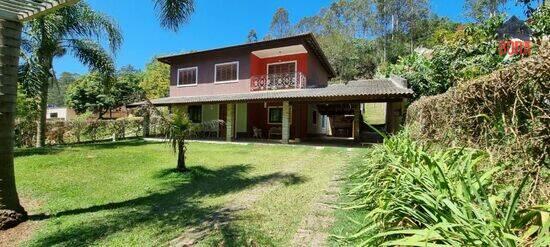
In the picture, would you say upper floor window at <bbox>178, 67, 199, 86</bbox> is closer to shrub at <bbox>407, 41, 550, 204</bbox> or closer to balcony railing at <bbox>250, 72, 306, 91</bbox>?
balcony railing at <bbox>250, 72, 306, 91</bbox>

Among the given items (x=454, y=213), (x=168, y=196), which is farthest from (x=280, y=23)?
(x=454, y=213)

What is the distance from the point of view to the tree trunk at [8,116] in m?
5.51

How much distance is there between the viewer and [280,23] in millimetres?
57969

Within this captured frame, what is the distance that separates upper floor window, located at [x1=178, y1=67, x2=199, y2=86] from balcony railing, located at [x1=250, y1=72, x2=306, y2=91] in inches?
184

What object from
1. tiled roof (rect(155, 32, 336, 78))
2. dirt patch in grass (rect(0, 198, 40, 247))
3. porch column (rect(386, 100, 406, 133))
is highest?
tiled roof (rect(155, 32, 336, 78))

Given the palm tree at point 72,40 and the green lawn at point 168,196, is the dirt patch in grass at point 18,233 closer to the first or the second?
the green lawn at point 168,196

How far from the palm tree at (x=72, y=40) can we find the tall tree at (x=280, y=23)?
43723mm

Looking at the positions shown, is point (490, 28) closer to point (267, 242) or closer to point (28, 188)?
point (267, 242)

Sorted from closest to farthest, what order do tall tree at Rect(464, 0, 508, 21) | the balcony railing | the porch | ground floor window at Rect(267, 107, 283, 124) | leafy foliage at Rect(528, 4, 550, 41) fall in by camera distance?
leafy foliage at Rect(528, 4, 550, 41)
the porch
the balcony railing
ground floor window at Rect(267, 107, 283, 124)
tall tree at Rect(464, 0, 508, 21)

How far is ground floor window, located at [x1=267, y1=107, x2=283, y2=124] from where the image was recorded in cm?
2120

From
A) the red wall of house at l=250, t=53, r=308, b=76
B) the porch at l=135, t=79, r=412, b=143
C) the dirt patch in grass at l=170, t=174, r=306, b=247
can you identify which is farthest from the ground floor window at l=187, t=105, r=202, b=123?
the dirt patch in grass at l=170, t=174, r=306, b=247

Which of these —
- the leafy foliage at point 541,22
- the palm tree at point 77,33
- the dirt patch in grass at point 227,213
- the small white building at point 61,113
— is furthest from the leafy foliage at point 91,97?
the leafy foliage at point 541,22

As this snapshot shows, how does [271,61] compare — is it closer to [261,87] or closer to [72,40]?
[261,87]

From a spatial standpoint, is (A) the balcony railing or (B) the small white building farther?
(B) the small white building
